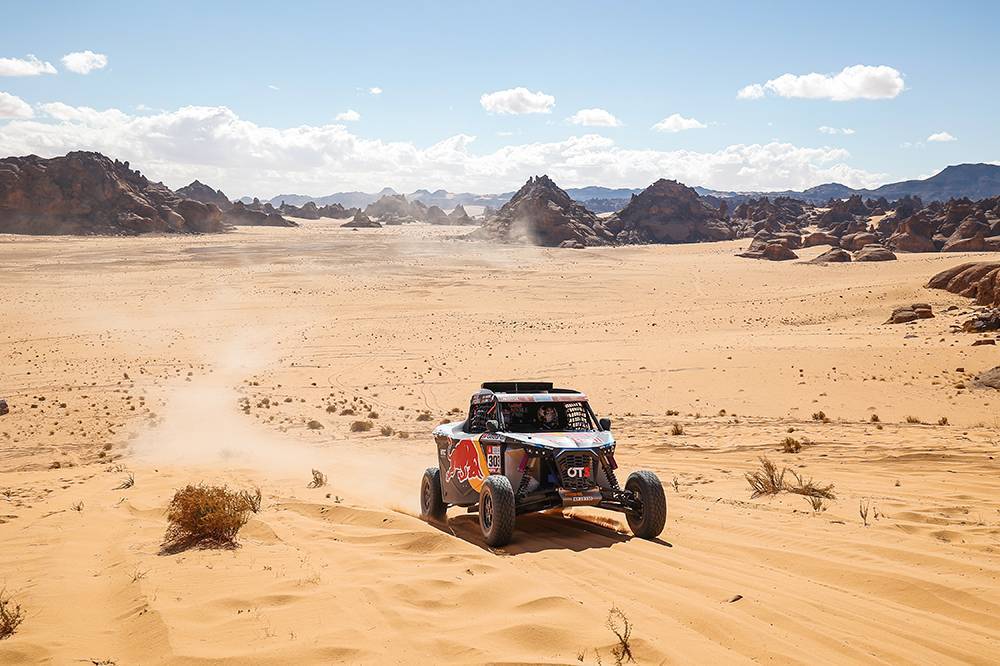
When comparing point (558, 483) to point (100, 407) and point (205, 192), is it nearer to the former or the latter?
point (100, 407)

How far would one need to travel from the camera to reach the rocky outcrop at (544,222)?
10294 centimetres

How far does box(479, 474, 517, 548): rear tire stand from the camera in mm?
8367

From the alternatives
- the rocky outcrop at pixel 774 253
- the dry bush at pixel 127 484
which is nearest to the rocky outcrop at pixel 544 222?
the rocky outcrop at pixel 774 253

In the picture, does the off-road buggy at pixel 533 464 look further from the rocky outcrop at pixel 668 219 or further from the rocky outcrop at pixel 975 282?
the rocky outcrop at pixel 668 219

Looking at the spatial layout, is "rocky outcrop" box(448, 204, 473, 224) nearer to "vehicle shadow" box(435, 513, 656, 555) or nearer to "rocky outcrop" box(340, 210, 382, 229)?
"rocky outcrop" box(340, 210, 382, 229)

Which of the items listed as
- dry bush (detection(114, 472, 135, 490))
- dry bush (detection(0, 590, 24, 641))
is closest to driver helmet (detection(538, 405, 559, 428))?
dry bush (detection(0, 590, 24, 641))

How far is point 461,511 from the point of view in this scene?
1204cm

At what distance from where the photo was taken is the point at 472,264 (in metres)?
77.8

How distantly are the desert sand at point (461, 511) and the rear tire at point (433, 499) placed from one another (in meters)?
0.29

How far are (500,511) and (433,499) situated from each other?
2690 millimetres

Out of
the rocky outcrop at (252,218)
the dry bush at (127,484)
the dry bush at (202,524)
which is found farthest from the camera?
the rocky outcrop at (252,218)

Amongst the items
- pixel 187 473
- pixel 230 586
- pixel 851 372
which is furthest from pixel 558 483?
pixel 851 372

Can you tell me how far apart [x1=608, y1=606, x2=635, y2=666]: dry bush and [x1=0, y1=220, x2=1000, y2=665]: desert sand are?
2.8 inches

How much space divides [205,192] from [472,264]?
11512cm
